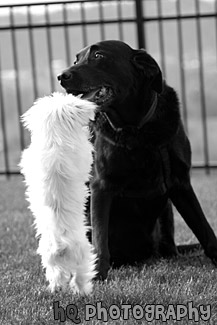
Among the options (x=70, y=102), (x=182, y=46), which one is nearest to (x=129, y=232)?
(x=70, y=102)

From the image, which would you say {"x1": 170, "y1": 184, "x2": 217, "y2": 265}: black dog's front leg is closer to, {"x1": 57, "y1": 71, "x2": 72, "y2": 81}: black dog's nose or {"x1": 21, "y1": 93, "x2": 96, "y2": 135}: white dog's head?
{"x1": 57, "y1": 71, "x2": 72, "y2": 81}: black dog's nose

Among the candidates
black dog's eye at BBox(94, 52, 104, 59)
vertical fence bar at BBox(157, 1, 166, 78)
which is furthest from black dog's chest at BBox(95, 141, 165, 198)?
vertical fence bar at BBox(157, 1, 166, 78)

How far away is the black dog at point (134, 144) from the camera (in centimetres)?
383

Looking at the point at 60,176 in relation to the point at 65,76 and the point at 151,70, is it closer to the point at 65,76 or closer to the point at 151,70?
the point at 65,76

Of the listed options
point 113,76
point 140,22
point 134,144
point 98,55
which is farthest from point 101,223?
point 140,22

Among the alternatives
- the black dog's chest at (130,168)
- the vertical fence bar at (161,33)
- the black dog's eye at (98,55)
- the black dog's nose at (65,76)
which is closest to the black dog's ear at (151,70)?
the black dog's eye at (98,55)

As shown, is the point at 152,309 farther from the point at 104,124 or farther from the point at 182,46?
the point at 182,46

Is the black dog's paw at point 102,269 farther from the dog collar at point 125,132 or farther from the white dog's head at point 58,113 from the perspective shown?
the white dog's head at point 58,113

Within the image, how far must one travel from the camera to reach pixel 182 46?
911 centimetres

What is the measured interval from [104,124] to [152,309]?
1268mm

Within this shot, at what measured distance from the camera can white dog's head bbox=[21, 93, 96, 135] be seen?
9.84ft

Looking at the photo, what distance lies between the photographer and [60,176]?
305 cm

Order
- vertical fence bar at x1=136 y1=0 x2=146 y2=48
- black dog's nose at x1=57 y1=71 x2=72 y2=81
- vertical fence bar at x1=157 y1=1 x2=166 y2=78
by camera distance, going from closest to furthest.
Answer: black dog's nose at x1=57 y1=71 x2=72 y2=81 → vertical fence bar at x1=136 y1=0 x2=146 y2=48 → vertical fence bar at x1=157 y1=1 x2=166 y2=78

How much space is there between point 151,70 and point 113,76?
250 millimetres
